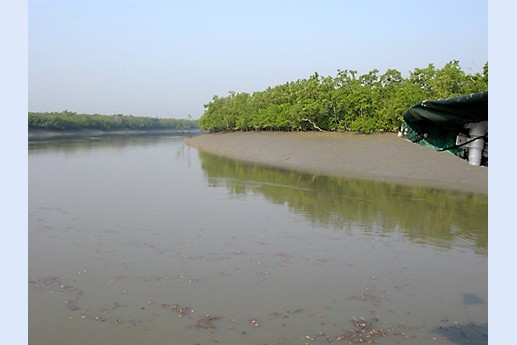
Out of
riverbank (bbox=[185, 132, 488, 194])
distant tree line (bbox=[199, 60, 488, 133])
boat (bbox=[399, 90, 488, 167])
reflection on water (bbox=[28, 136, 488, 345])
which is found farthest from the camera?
distant tree line (bbox=[199, 60, 488, 133])

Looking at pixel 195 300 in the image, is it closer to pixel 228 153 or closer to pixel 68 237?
pixel 68 237

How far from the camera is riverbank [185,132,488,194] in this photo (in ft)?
69.2

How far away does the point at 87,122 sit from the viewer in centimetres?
9894

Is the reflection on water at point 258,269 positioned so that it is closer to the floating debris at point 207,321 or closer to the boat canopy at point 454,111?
the floating debris at point 207,321

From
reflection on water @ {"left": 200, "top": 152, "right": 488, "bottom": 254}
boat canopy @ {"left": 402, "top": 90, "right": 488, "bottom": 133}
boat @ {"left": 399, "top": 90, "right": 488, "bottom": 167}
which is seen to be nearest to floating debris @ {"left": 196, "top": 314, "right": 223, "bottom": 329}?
boat @ {"left": 399, "top": 90, "right": 488, "bottom": 167}

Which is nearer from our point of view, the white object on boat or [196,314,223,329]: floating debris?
the white object on boat

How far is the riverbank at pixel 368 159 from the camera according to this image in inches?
830

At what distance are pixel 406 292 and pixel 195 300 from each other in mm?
3777

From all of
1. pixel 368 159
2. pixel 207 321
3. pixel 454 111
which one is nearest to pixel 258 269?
pixel 207 321

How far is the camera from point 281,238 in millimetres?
11539

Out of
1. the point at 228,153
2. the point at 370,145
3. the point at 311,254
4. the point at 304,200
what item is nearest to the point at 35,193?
the point at 304,200

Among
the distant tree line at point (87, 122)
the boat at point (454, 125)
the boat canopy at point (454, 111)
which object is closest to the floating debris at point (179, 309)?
the boat at point (454, 125)

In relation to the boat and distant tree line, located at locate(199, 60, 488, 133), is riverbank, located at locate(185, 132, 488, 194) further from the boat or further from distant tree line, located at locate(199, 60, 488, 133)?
the boat

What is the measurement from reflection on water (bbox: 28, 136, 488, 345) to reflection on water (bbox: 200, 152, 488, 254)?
0.22 ft
